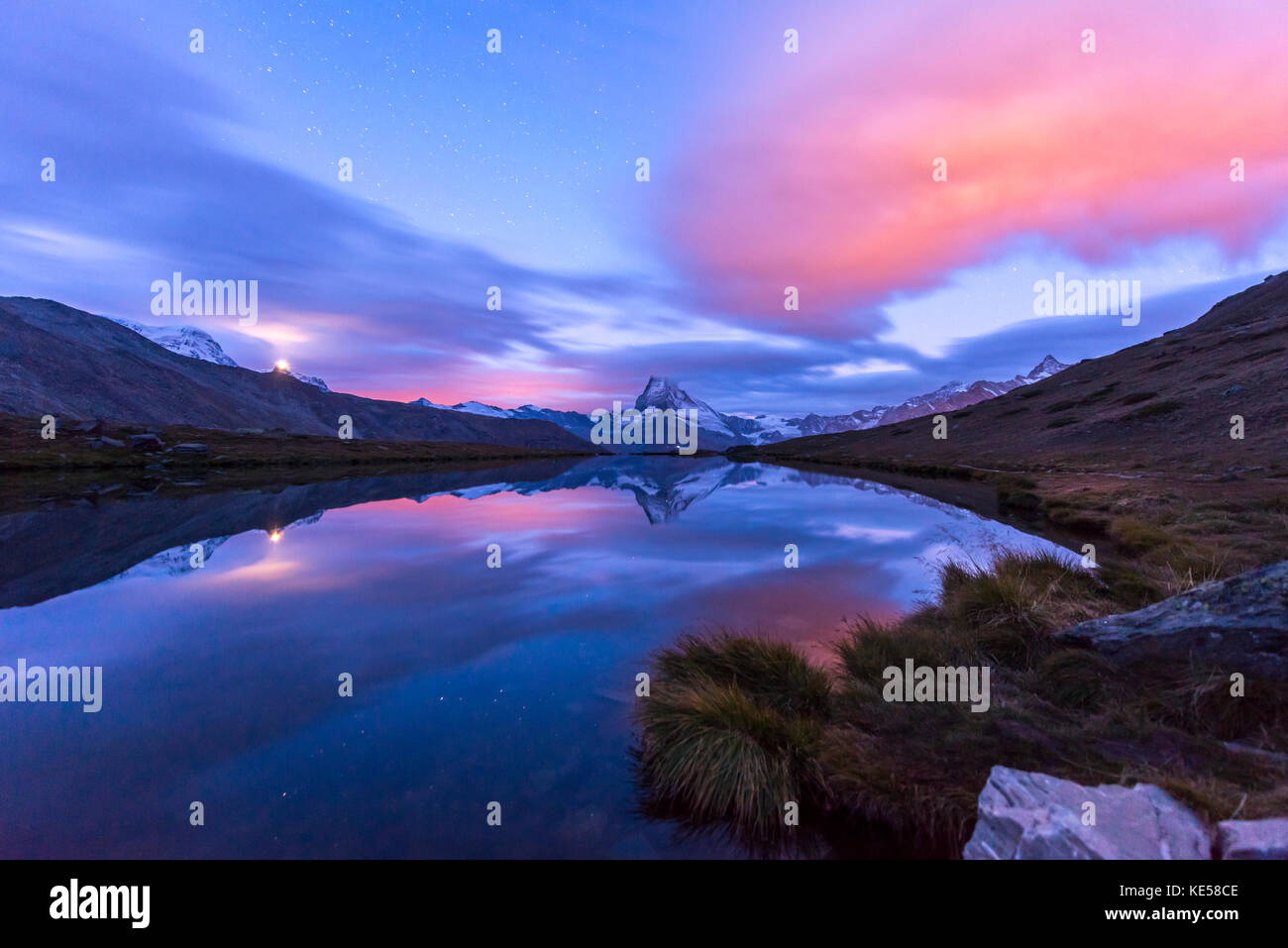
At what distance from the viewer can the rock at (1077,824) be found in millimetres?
4570

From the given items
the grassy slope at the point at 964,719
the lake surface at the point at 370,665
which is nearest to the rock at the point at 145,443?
the lake surface at the point at 370,665

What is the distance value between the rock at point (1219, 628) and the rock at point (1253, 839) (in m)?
4.96

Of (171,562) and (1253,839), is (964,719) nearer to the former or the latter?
(1253,839)

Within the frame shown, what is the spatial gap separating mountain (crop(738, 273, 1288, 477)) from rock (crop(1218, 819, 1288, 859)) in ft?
147

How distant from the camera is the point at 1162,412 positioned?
72125 millimetres

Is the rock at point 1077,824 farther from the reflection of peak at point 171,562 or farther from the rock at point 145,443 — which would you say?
the rock at point 145,443

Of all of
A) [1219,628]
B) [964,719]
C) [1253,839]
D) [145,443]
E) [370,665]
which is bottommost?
[370,665]

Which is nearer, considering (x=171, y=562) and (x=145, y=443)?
(x=171, y=562)

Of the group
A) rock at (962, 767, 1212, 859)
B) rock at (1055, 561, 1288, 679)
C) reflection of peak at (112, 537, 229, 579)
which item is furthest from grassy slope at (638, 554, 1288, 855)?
reflection of peak at (112, 537, 229, 579)

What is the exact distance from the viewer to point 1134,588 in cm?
1284

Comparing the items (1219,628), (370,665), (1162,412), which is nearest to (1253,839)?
(1219,628)

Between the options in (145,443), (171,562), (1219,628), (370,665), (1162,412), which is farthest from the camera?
(145,443)

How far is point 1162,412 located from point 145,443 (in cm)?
14250
